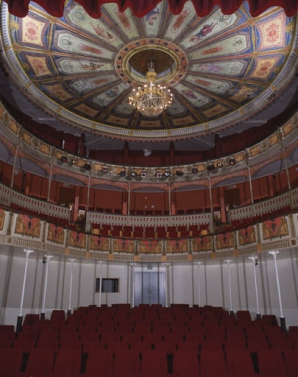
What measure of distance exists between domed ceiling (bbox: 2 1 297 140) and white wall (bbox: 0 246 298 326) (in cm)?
725

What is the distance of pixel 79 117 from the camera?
53.2 ft

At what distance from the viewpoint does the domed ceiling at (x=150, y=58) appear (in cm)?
1071

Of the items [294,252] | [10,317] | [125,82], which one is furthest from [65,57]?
[294,252]

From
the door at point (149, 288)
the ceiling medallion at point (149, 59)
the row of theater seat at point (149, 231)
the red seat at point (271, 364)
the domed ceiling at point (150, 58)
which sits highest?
the ceiling medallion at point (149, 59)

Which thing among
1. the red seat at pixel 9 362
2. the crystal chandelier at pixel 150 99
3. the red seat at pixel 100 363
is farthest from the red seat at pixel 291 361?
the crystal chandelier at pixel 150 99

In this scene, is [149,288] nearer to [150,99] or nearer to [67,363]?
[150,99]

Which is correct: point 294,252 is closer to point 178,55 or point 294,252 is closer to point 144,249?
point 144,249

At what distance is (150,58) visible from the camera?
13.0 m

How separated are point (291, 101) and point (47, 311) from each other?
1399 centimetres

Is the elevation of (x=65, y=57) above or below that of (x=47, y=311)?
above

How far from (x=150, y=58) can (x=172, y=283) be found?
10.3 m

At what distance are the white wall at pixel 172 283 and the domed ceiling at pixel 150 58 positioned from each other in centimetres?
725

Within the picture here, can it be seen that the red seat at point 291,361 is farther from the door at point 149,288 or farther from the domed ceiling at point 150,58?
the door at point 149,288

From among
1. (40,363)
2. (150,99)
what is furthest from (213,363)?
(150,99)
